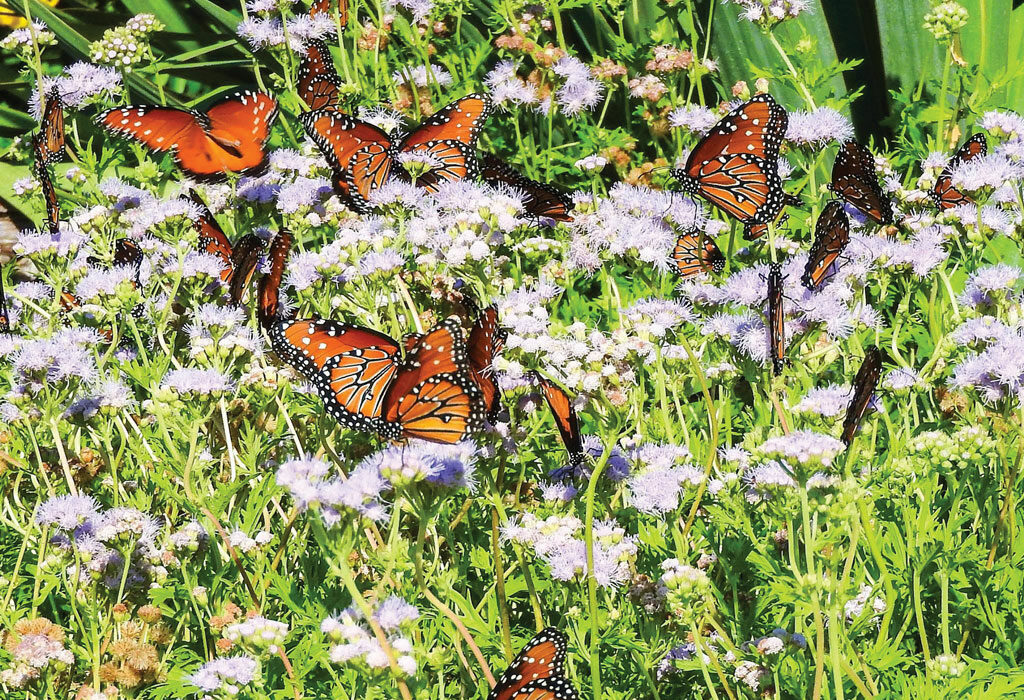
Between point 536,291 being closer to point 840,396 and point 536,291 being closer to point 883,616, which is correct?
point 840,396

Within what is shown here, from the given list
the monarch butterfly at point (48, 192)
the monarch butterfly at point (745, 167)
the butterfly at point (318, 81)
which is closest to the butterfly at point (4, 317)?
the monarch butterfly at point (48, 192)

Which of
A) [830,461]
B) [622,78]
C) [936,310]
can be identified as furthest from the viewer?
[622,78]

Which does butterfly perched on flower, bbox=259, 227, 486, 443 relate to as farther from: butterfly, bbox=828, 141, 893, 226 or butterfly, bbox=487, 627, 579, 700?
butterfly, bbox=828, 141, 893, 226

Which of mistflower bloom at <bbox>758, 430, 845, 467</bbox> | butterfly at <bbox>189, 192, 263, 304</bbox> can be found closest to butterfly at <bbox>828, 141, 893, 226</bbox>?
mistflower bloom at <bbox>758, 430, 845, 467</bbox>

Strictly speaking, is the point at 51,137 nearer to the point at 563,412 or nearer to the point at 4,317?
the point at 4,317

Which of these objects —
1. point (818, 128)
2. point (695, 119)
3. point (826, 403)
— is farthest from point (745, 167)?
point (826, 403)

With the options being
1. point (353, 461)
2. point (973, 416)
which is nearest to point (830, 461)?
point (973, 416)

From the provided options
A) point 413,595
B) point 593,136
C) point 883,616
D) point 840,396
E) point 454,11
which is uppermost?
point 454,11
